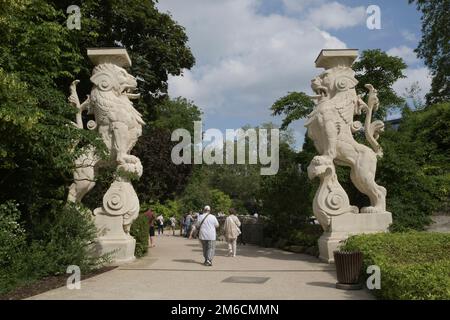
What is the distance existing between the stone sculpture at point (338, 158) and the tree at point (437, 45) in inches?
635

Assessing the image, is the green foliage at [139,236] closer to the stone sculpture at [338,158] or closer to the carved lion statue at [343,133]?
the stone sculpture at [338,158]

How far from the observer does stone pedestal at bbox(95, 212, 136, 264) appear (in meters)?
13.6

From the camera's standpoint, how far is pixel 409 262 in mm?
9844

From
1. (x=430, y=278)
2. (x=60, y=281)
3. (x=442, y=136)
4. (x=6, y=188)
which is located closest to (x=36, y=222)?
(x=6, y=188)

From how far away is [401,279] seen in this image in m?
7.54

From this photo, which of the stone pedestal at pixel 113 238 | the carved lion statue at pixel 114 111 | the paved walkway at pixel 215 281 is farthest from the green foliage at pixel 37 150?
the paved walkway at pixel 215 281

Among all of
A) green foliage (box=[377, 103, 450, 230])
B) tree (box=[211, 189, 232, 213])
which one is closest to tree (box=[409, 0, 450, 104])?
green foliage (box=[377, 103, 450, 230])

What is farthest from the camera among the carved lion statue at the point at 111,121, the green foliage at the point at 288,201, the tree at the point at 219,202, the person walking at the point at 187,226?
the tree at the point at 219,202

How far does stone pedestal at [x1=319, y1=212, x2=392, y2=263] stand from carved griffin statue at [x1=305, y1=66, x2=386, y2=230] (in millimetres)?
183

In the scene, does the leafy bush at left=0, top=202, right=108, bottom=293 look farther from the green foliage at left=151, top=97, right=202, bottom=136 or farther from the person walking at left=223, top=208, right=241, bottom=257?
the green foliage at left=151, top=97, right=202, bottom=136

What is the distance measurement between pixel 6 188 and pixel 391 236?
8.91 meters

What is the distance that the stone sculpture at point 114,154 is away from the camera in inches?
542

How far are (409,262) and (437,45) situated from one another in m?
22.5

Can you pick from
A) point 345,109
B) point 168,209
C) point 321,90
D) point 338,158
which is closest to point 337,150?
point 338,158
